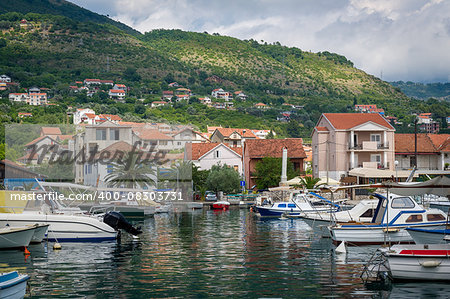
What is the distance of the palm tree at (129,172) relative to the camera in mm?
49812

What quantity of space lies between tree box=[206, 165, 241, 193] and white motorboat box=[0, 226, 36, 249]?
1954 inches

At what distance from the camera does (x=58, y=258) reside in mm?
25031

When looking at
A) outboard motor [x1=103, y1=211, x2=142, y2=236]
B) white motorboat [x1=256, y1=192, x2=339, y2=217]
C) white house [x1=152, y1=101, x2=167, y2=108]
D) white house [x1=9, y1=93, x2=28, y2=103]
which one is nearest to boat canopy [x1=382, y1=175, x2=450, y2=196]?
outboard motor [x1=103, y1=211, x2=142, y2=236]

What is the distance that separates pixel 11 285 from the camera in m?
14.4

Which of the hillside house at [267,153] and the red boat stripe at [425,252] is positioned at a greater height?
the hillside house at [267,153]

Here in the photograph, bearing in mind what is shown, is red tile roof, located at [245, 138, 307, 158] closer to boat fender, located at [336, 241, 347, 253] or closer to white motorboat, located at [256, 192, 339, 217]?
white motorboat, located at [256, 192, 339, 217]

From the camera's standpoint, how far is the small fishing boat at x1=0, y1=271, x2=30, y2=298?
14.2 meters

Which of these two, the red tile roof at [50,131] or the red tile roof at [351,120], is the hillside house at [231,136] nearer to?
the red tile roof at [351,120]

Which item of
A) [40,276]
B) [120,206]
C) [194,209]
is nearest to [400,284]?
[40,276]

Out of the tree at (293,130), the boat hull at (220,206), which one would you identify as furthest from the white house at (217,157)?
the tree at (293,130)

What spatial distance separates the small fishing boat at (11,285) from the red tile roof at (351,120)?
61490 mm

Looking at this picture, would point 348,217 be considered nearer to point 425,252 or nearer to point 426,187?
point 426,187

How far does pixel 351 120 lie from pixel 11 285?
6460 cm

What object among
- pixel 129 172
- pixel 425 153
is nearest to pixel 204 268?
pixel 129 172
